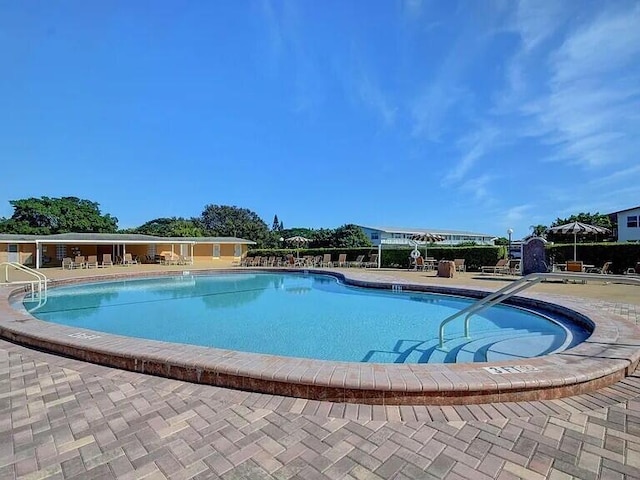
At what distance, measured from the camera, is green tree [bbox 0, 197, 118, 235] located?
117 feet

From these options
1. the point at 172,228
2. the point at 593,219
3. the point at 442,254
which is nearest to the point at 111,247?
the point at 172,228

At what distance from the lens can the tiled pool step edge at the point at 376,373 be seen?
110 inches

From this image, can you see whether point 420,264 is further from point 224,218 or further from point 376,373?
point 224,218

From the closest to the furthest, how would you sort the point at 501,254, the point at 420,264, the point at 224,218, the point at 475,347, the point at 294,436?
the point at 294,436 < the point at 475,347 < the point at 501,254 < the point at 420,264 < the point at 224,218

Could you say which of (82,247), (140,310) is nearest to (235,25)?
(140,310)

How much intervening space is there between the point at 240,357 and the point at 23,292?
11.5m

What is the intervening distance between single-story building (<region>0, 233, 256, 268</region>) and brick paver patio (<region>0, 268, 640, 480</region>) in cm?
2502

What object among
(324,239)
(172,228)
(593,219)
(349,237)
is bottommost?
(324,239)

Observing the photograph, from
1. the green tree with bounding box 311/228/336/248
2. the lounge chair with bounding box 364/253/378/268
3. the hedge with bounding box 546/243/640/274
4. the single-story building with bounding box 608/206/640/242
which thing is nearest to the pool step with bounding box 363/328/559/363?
the hedge with bounding box 546/243/640/274

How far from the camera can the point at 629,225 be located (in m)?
28.0

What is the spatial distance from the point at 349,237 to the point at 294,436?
3656cm

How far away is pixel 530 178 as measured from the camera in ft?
79.6

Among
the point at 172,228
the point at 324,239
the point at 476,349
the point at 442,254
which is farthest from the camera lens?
the point at 172,228

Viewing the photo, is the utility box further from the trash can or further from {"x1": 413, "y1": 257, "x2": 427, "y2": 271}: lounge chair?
{"x1": 413, "y1": 257, "x2": 427, "y2": 271}: lounge chair
